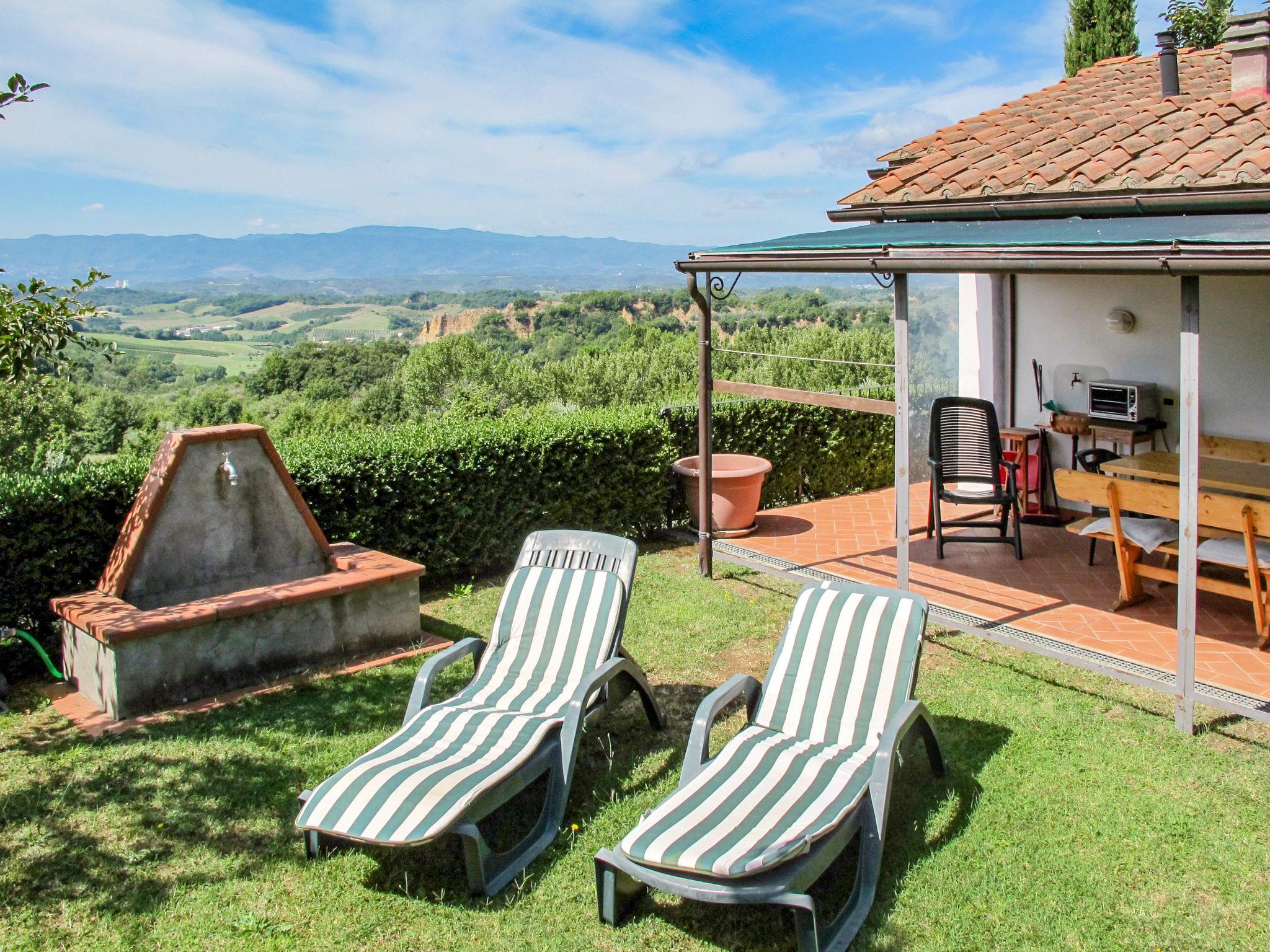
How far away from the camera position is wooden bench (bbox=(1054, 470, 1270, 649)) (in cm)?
588

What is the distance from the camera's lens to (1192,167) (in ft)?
24.2

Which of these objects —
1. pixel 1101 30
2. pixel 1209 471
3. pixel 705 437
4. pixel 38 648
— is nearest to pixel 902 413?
pixel 705 437

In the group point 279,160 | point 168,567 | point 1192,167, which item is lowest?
point 168,567

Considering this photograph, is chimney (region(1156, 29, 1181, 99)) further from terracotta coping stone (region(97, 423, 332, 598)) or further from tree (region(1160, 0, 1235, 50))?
terracotta coping stone (region(97, 423, 332, 598))

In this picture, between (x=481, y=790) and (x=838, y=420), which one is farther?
(x=838, y=420)

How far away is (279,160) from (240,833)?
7880 centimetres

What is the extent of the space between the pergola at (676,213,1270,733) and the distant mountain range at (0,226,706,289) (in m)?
89.7

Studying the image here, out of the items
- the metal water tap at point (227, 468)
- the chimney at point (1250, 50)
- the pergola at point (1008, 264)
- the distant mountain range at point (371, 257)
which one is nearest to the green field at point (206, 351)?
the distant mountain range at point (371, 257)

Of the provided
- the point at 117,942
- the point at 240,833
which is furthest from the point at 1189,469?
the point at 117,942

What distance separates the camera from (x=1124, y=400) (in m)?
8.97

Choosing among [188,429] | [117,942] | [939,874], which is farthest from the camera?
[188,429]

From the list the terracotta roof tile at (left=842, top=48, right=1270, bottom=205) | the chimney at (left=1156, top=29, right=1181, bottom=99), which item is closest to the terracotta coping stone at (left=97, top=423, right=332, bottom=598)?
the terracotta roof tile at (left=842, top=48, right=1270, bottom=205)

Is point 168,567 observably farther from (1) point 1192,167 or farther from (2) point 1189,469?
(1) point 1192,167

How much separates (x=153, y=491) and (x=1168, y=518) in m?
7.05
